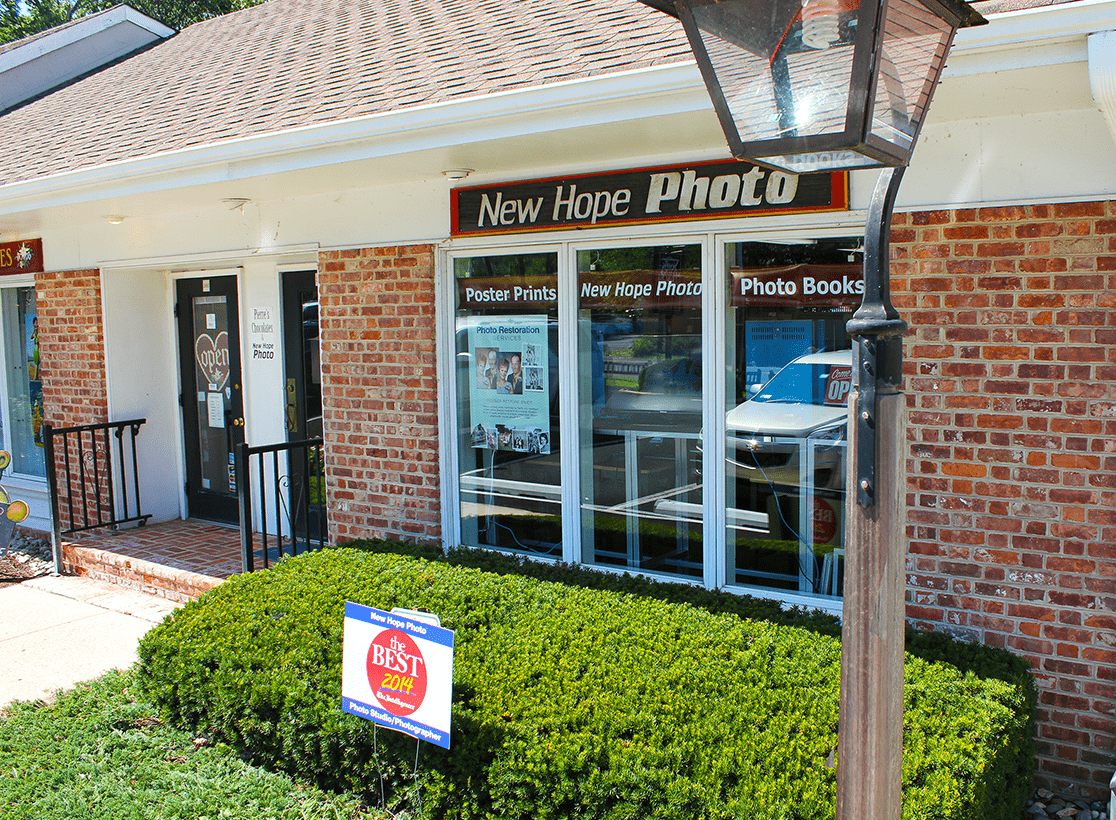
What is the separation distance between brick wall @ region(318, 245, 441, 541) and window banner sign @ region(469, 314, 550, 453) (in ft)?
0.96

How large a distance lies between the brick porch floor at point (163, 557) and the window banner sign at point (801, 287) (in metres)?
4.17

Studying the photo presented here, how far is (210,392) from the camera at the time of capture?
26.7 feet

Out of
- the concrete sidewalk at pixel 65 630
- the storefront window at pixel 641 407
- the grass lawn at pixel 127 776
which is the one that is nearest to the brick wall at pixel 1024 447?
the storefront window at pixel 641 407

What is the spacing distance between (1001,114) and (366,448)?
4.29 m

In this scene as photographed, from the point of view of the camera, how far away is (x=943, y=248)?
4.05m

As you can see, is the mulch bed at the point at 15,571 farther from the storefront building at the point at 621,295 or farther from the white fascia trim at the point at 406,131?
the white fascia trim at the point at 406,131

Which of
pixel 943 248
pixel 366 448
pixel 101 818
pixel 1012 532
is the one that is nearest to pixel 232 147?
pixel 366 448

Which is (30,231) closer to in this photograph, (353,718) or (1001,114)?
(353,718)

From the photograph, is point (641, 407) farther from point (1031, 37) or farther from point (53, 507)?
point (53, 507)

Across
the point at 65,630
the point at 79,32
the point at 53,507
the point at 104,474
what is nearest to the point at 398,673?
the point at 65,630

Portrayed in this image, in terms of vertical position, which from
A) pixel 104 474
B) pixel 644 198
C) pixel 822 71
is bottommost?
pixel 104 474

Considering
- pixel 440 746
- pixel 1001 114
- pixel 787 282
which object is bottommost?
pixel 440 746

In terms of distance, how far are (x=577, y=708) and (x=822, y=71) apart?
2440 mm

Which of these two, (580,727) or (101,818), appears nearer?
(580,727)
